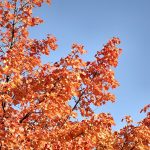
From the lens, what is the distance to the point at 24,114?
1485cm

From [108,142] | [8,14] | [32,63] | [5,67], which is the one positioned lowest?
[108,142]

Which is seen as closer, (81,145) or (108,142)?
(81,145)

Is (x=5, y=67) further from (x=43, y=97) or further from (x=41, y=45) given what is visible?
(x=41, y=45)

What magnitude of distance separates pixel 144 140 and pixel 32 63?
786 cm

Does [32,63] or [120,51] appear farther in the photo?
[120,51]

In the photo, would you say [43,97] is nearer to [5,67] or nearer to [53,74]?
[53,74]

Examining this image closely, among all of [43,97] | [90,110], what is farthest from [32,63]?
[90,110]

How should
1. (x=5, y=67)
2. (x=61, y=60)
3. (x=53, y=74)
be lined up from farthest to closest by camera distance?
(x=61, y=60) < (x=53, y=74) < (x=5, y=67)

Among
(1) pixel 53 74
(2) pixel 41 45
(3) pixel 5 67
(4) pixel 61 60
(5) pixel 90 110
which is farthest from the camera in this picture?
(2) pixel 41 45

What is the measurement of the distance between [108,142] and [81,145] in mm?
4248

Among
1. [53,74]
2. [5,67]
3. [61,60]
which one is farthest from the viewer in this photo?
[61,60]

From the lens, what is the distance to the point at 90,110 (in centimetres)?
1759

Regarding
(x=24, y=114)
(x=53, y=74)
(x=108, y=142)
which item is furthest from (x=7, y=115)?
(x=108, y=142)

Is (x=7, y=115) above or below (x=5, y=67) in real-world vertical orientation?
below
